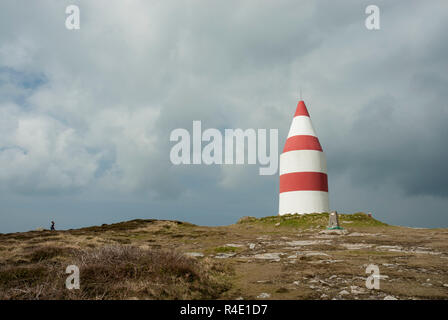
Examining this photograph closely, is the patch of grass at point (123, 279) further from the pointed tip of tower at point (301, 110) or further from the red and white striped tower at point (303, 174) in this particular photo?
the pointed tip of tower at point (301, 110)

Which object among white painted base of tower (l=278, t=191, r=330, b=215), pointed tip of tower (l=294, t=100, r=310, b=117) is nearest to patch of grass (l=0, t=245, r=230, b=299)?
white painted base of tower (l=278, t=191, r=330, b=215)

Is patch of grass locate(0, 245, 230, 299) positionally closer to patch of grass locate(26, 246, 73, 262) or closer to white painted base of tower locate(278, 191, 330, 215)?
patch of grass locate(26, 246, 73, 262)

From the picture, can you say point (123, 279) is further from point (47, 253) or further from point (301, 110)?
point (301, 110)

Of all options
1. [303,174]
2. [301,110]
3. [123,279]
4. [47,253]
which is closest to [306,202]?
[303,174]

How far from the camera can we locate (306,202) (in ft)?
71.7

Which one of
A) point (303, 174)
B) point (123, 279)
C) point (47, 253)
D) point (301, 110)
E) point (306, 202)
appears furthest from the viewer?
point (301, 110)

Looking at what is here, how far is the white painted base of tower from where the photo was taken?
21828mm

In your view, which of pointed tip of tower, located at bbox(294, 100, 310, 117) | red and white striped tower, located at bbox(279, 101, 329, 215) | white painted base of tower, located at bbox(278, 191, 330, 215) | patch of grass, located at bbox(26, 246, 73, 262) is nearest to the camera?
patch of grass, located at bbox(26, 246, 73, 262)

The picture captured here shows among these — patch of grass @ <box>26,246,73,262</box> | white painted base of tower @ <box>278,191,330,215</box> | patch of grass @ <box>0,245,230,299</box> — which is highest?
white painted base of tower @ <box>278,191,330,215</box>

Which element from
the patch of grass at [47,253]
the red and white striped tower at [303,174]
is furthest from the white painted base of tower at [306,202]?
the patch of grass at [47,253]

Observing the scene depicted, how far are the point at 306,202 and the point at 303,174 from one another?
2.08 m

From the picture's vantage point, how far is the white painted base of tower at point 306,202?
2183cm

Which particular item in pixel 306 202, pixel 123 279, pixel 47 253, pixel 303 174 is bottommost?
pixel 47 253
